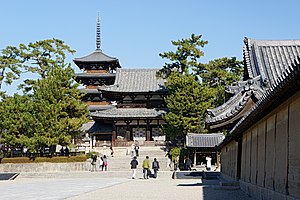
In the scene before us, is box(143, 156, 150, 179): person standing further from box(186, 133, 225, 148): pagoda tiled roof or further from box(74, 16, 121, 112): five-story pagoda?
box(74, 16, 121, 112): five-story pagoda

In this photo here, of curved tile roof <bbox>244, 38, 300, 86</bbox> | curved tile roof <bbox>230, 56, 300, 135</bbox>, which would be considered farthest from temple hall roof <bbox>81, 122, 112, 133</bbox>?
curved tile roof <bbox>230, 56, 300, 135</bbox>

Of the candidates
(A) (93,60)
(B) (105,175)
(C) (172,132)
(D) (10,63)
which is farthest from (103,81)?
(B) (105,175)

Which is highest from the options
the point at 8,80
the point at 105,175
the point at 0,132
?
the point at 8,80

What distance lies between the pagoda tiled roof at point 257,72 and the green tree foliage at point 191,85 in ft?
78.7

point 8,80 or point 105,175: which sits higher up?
point 8,80

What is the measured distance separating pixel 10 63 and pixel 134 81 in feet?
49.7

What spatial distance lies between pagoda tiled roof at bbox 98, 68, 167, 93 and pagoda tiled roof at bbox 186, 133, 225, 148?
587 inches

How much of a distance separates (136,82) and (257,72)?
131ft

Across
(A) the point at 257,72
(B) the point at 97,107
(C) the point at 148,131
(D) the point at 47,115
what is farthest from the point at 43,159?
(A) the point at 257,72

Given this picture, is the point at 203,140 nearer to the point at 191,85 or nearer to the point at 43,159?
the point at 191,85

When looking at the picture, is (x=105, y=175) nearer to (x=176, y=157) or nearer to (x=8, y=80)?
(x=176, y=157)

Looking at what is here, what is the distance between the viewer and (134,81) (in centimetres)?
5875

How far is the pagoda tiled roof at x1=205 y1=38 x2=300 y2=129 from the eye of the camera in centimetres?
1683

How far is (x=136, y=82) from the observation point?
58531 millimetres
